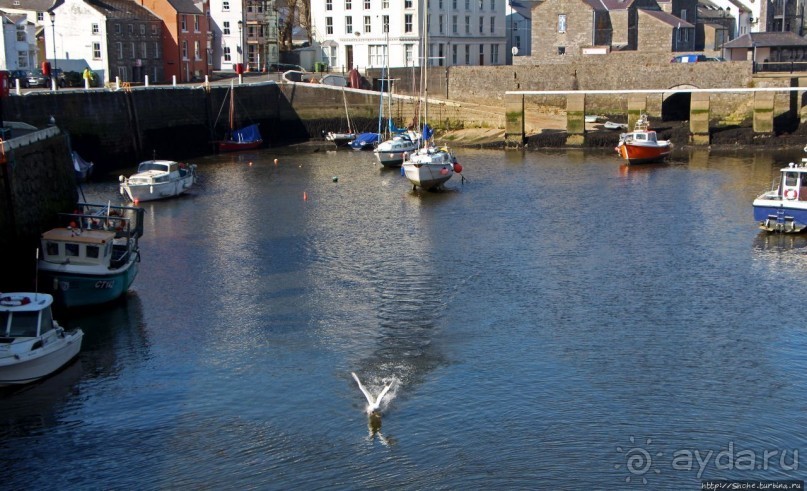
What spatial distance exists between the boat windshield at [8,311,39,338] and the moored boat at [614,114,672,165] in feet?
126

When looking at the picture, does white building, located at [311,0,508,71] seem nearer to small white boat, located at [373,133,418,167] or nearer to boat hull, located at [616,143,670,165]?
small white boat, located at [373,133,418,167]

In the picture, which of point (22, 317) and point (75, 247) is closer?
point (22, 317)

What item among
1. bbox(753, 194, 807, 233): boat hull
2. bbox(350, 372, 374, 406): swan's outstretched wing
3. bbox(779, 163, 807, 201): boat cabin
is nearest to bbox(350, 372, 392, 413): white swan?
bbox(350, 372, 374, 406): swan's outstretched wing

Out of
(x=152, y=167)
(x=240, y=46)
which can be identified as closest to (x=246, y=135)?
(x=152, y=167)

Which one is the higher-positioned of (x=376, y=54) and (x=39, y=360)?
(x=376, y=54)

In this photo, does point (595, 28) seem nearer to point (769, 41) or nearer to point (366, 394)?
point (769, 41)

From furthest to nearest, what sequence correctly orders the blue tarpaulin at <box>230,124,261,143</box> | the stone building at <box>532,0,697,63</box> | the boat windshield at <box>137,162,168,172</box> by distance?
the stone building at <box>532,0,697,63</box> < the blue tarpaulin at <box>230,124,261,143</box> < the boat windshield at <box>137,162,168,172</box>

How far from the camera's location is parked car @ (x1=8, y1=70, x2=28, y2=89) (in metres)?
59.4

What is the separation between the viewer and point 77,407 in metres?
20.7

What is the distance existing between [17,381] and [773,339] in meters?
17.0

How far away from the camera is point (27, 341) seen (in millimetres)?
21281

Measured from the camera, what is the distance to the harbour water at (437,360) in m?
18.4

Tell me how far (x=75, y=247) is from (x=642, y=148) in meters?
35.3

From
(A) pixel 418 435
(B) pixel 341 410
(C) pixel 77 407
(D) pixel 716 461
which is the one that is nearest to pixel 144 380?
(C) pixel 77 407
